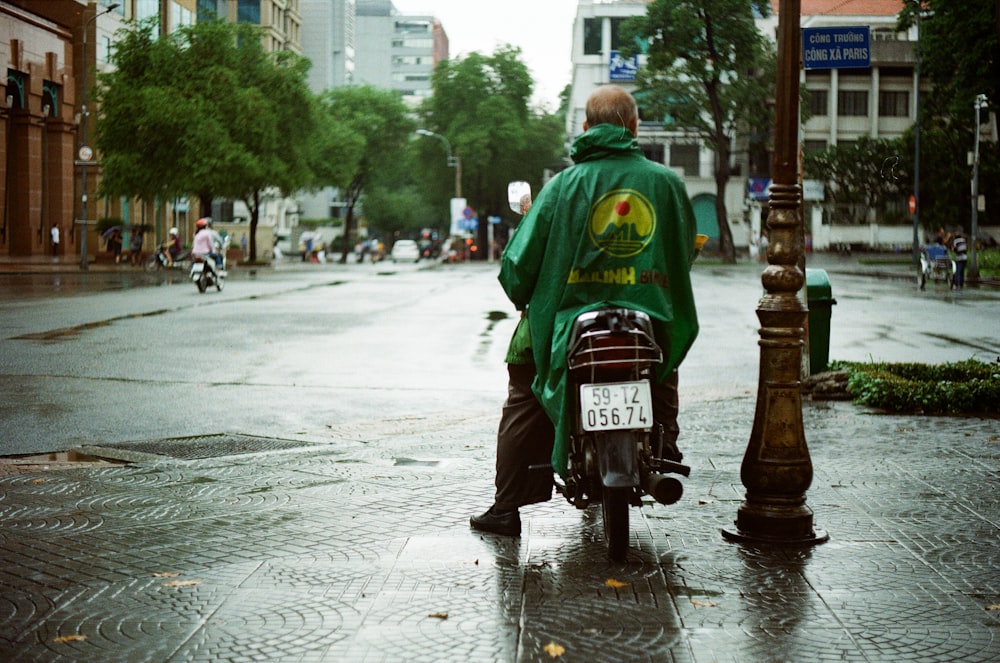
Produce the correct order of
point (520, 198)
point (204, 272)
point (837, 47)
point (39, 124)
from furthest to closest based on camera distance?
point (39, 124) → point (204, 272) → point (837, 47) → point (520, 198)

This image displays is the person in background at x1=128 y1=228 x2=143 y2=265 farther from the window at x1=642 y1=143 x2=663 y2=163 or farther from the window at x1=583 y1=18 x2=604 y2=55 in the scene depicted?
the window at x1=583 y1=18 x2=604 y2=55

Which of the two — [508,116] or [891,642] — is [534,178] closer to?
[508,116]

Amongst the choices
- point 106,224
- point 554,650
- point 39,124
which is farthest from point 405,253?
point 554,650

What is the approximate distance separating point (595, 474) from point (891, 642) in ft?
4.29

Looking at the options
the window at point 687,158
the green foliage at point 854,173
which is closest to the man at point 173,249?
the green foliage at point 854,173

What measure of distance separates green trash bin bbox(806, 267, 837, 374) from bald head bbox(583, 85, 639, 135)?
5876 mm

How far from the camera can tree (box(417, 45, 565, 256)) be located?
78438mm

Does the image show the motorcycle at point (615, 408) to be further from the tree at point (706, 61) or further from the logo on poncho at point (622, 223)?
the tree at point (706, 61)

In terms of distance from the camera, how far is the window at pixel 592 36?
296ft

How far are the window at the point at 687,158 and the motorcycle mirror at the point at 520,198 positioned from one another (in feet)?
262

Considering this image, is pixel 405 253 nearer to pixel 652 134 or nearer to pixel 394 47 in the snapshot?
pixel 652 134

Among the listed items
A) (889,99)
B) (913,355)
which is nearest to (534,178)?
(889,99)

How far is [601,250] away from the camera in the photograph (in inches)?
198

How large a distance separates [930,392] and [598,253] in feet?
18.4
